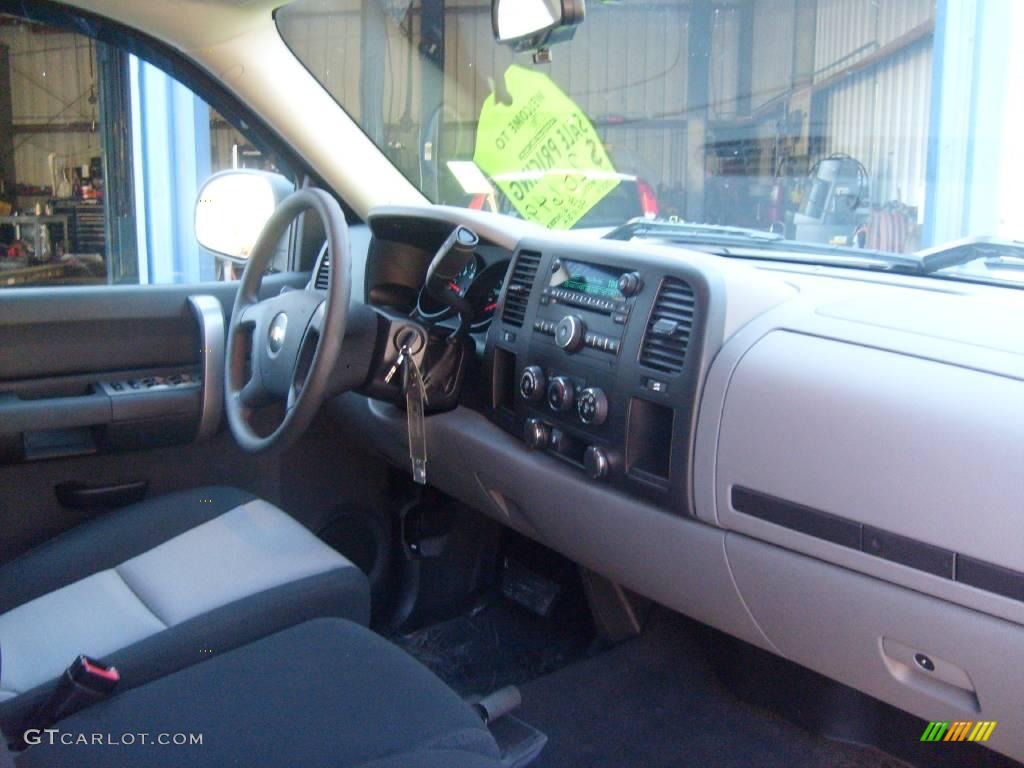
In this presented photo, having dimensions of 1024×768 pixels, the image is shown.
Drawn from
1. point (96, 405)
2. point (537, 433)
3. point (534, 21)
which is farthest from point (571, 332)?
point (96, 405)

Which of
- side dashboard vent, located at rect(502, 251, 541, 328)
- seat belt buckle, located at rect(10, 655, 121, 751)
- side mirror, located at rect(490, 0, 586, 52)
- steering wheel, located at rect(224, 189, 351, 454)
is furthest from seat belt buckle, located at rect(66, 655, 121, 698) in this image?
side mirror, located at rect(490, 0, 586, 52)

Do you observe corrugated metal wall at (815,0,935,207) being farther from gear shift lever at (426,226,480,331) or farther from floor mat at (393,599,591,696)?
floor mat at (393,599,591,696)

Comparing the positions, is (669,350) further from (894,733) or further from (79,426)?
(79,426)

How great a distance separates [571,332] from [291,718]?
35.3 inches

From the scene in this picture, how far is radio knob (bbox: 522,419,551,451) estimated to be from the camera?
213 centimetres

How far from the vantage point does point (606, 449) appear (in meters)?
1.97

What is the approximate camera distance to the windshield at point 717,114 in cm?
200

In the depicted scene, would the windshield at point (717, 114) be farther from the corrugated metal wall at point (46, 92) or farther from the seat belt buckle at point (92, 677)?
the seat belt buckle at point (92, 677)

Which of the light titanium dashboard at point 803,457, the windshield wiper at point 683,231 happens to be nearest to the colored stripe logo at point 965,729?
the light titanium dashboard at point 803,457

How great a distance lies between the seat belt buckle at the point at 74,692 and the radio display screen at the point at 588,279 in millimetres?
1087

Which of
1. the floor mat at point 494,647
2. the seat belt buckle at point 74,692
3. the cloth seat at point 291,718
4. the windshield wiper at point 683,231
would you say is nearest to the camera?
the cloth seat at point 291,718

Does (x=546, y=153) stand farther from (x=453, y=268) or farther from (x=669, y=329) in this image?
(x=669, y=329)

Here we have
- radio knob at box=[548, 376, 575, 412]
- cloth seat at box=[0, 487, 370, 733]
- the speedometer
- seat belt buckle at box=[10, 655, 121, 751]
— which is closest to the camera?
seat belt buckle at box=[10, 655, 121, 751]

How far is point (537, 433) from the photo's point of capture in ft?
7.01
